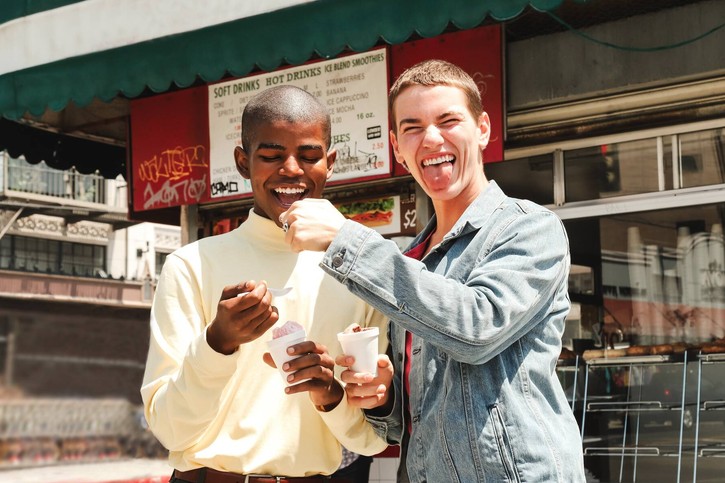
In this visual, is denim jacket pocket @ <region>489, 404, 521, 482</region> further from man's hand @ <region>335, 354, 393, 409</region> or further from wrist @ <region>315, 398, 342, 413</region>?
wrist @ <region>315, 398, 342, 413</region>

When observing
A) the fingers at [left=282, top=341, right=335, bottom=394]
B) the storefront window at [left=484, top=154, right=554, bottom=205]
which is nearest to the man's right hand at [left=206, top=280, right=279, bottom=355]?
the fingers at [left=282, top=341, right=335, bottom=394]

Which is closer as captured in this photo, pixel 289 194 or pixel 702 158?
pixel 289 194

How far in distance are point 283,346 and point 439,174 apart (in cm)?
55

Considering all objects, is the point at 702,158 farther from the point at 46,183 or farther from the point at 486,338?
the point at 46,183

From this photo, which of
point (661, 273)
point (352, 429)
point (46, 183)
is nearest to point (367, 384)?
point (352, 429)

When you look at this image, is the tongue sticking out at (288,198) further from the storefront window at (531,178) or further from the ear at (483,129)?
the storefront window at (531,178)

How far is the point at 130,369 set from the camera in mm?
28594

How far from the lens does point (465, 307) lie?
Result: 188 centimetres

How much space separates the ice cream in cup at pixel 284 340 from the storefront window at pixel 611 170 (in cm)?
447

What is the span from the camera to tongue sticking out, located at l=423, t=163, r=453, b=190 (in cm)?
224

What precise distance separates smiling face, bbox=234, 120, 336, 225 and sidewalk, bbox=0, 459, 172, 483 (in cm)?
1726

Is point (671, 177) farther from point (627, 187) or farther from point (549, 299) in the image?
point (549, 299)

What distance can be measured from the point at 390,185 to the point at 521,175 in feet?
3.04

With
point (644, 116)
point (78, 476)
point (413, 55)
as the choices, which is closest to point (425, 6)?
point (413, 55)
